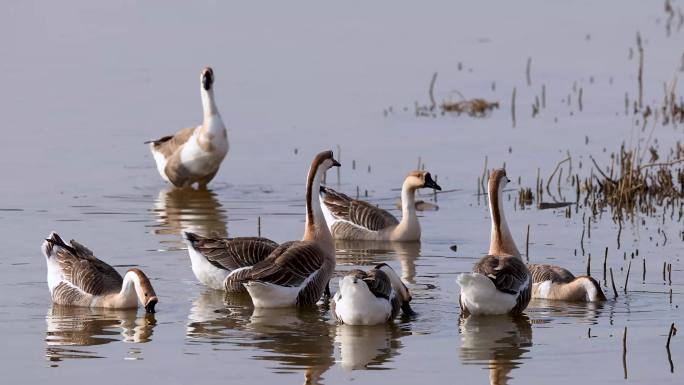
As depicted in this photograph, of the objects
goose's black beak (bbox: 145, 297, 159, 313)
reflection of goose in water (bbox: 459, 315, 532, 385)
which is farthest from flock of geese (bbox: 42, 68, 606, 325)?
reflection of goose in water (bbox: 459, 315, 532, 385)

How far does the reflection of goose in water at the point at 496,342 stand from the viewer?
35.6ft

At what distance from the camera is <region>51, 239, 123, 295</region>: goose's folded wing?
41.9 feet

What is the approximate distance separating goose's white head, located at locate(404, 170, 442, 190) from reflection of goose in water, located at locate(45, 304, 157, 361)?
5.16 m

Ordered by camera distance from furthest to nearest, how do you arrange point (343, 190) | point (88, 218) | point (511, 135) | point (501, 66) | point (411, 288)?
point (501, 66)
point (511, 135)
point (343, 190)
point (88, 218)
point (411, 288)

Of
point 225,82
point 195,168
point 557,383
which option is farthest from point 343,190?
point 557,383

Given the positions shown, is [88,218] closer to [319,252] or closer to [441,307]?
[319,252]

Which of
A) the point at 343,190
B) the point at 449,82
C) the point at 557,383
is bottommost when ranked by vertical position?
the point at 557,383

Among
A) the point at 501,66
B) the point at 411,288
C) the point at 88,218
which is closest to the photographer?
the point at 411,288

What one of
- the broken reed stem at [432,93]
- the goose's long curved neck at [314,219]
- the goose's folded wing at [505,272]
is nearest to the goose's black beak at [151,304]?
the goose's long curved neck at [314,219]

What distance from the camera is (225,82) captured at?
85.1 feet

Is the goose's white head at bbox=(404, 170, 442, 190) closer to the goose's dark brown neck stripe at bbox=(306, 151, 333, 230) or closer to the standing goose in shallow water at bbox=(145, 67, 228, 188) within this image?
the goose's dark brown neck stripe at bbox=(306, 151, 333, 230)

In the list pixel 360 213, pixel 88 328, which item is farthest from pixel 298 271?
pixel 360 213

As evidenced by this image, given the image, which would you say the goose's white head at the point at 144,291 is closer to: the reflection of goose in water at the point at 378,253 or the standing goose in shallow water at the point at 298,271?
the standing goose in shallow water at the point at 298,271

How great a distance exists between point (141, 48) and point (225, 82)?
11.7 feet
